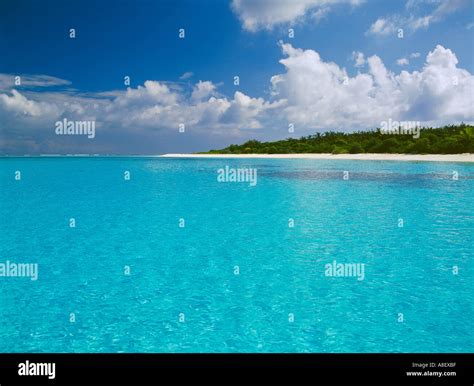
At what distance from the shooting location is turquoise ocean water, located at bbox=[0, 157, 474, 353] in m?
7.65

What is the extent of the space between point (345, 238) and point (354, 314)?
633cm

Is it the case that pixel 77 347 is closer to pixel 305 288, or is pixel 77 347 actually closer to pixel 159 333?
pixel 159 333

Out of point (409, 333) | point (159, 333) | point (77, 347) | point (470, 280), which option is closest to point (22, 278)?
point (77, 347)

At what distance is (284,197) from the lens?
25766 mm
